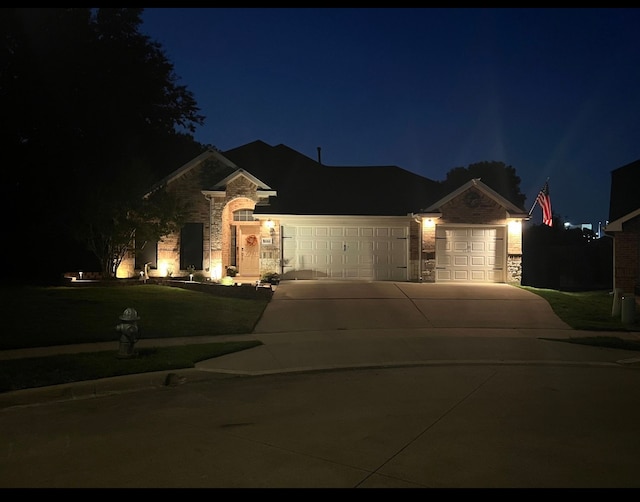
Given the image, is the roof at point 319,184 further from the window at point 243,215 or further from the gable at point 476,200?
the window at point 243,215

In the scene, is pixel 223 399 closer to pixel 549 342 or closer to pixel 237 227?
pixel 549 342

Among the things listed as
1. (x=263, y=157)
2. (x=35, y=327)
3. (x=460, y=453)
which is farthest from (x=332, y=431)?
(x=263, y=157)

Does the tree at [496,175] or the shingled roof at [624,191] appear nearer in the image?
the shingled roof at [624,191]

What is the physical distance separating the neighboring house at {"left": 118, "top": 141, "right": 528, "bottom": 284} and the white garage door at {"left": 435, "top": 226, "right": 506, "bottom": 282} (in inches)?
1.4

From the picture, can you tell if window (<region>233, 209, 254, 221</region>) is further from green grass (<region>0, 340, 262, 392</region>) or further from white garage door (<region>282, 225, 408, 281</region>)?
green grass (<region>0, 340, 262, 392</region>)

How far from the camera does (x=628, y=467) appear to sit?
212 inches

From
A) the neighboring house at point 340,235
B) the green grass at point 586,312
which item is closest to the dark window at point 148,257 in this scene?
the neighboring house at point 340,235

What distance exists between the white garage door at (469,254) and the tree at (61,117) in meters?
11.0

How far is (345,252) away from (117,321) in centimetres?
1010

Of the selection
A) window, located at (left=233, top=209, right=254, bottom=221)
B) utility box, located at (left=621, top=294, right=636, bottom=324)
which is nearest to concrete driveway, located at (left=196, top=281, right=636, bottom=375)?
utility box, located at (left=621, top=294, right=636, bottom=324)

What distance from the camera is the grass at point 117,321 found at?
945cm

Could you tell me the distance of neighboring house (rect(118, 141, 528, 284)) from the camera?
2169 centimetres

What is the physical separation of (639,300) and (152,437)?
17.7 m

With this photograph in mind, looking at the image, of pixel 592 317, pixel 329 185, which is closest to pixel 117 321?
pixel 592 317
